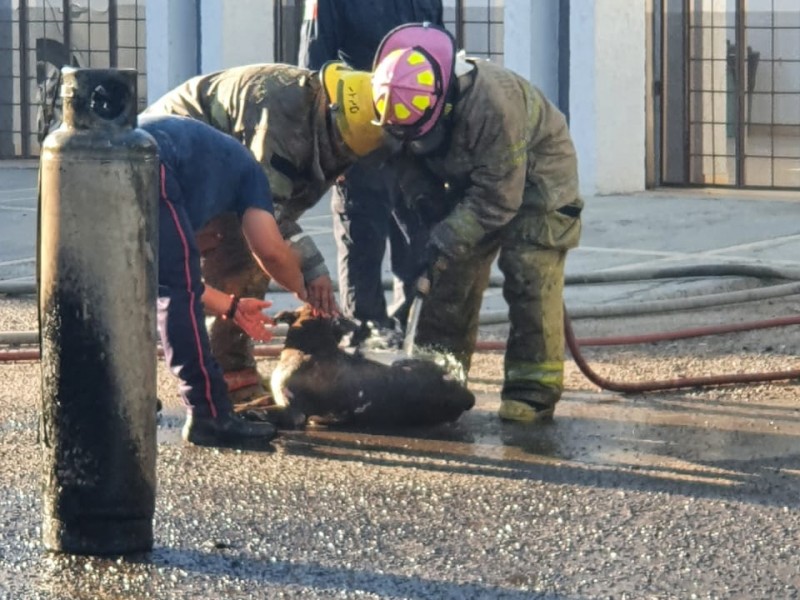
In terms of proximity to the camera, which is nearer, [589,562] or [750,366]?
[589,562]

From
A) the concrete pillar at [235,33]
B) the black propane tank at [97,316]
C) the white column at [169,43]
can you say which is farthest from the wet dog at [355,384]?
the white column at [169,43]

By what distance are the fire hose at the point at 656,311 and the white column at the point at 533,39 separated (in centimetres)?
505

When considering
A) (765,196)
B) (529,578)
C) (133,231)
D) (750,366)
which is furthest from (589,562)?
(765,196)

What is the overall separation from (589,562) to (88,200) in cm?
148

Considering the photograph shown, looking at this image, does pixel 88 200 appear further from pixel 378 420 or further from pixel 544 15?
pixel 544 15

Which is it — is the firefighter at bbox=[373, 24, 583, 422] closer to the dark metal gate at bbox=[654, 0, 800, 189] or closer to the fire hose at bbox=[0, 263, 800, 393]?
the fire hose at bbox=[0, 263, 800, 393]

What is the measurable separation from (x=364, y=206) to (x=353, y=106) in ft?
4.10

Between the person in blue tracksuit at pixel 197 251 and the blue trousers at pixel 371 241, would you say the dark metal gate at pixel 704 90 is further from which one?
the person in blue tracksuit at pixel 197 251

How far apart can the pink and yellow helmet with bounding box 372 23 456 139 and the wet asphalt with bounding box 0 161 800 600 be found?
1033 mm

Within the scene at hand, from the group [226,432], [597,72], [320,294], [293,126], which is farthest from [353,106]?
[597,72]

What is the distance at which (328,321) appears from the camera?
18.0 feet

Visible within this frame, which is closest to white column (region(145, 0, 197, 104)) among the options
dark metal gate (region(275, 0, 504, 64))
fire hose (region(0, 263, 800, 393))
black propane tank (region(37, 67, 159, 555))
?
dark metal gate (region(275, 0, 504, 64))

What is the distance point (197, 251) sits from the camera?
499cm

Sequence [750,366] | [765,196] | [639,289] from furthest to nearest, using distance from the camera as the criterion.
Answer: [765,196], [639,289], [750,366]
